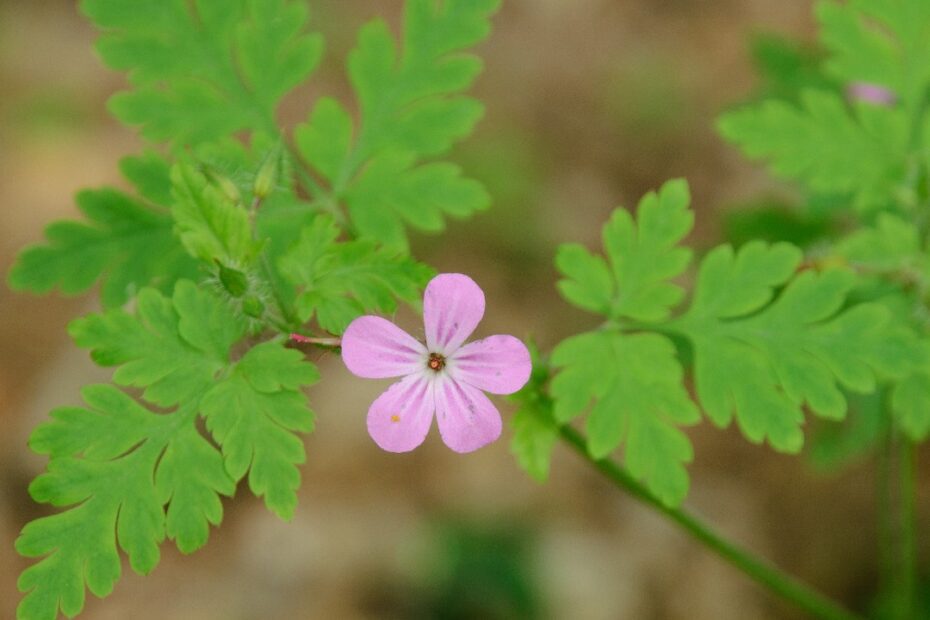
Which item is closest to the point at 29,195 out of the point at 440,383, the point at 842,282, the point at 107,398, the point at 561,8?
the point at 561,8

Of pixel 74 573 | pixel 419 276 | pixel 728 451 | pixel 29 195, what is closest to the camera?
pixel 74 573

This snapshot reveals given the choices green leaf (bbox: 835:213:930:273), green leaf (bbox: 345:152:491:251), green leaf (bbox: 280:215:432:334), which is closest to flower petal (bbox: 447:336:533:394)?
green leaf (bbox: 280:215:432:334)

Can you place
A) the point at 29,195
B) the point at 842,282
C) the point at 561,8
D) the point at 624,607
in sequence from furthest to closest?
1. the point at 561,8
2. the point at 29,195
3. the point at 624,607
4. the point at 842,282

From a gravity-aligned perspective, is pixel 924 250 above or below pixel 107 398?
below

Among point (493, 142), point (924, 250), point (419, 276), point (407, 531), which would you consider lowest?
point (407, 531)

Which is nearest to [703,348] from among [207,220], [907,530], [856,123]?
[856,123]

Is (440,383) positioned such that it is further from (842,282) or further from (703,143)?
(703,143)

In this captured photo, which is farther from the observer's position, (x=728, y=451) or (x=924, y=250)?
(x=728, y=451)

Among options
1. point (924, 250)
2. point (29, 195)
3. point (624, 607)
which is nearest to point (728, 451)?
point (624, 607)
